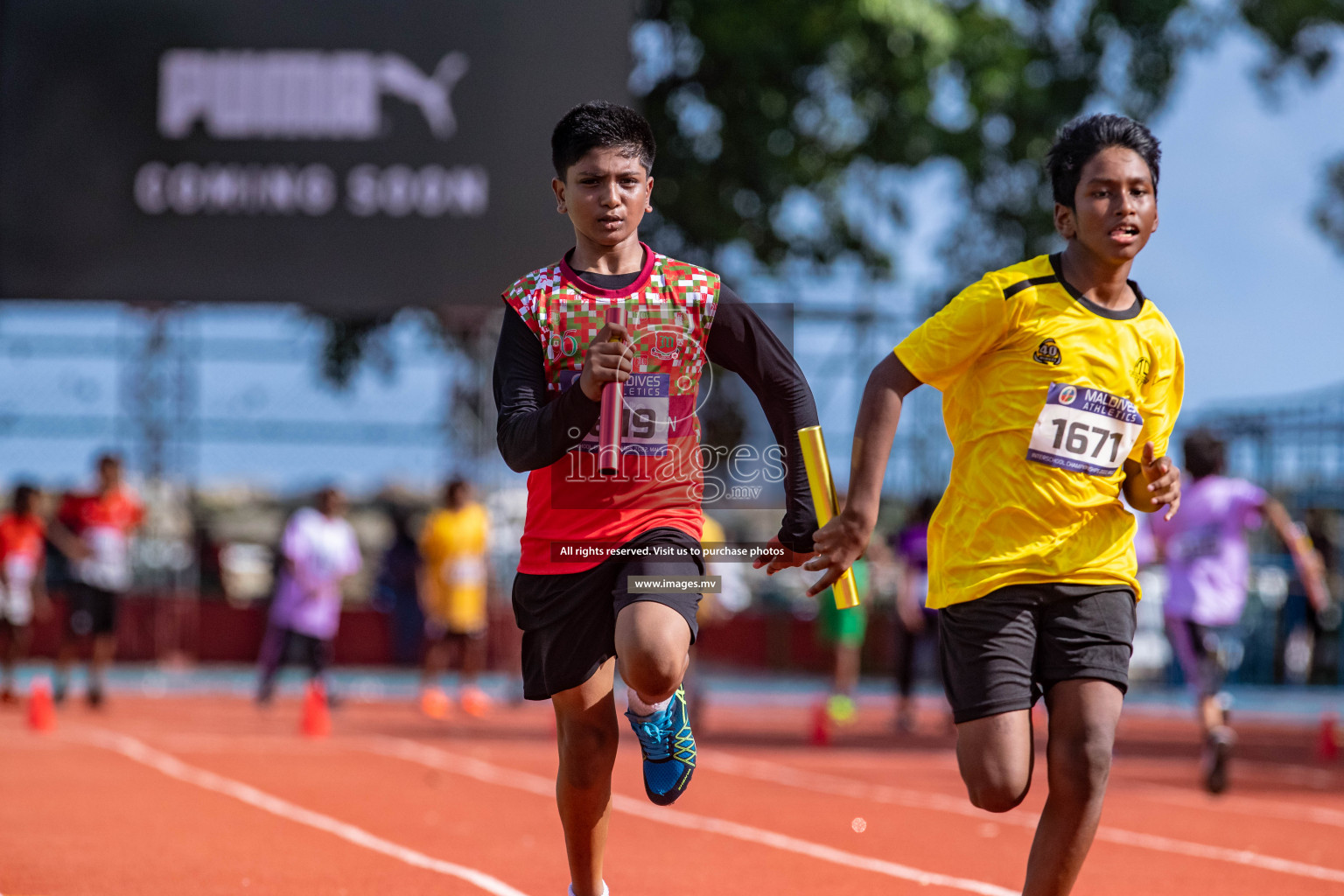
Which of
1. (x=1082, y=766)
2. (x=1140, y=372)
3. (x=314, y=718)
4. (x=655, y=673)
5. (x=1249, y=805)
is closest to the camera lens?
(x=655, y=673)

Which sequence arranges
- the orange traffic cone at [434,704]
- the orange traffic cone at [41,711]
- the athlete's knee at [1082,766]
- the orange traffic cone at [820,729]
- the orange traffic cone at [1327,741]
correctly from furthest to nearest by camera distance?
the orange traffic cone at [434,704], the orange traffic cone at [820,729], the orange traffic cone at [1327,741], the orange traffic cone at [41,711], the athlete's knee at [1082,766]

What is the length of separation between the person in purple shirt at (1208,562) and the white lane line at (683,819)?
10.6 feet

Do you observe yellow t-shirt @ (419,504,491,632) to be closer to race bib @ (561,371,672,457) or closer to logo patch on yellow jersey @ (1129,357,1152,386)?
race bib @ (561,371,672,457)

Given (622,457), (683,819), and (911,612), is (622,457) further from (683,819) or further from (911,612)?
(911,612)

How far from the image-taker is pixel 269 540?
26.8 m

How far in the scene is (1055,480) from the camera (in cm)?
438

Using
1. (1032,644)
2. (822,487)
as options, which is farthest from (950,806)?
(822,487)

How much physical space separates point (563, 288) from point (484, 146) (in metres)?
10.4

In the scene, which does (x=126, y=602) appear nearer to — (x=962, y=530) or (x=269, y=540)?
(x=269, y=540)

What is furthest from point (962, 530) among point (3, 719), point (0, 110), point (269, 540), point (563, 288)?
point (269, 540)

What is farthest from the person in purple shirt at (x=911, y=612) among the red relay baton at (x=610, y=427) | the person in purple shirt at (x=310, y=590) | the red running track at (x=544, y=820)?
the red relay baton at (x=610, y=427)

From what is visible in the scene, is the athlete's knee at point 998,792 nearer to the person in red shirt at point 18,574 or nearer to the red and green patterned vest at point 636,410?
the red and green patterned vest at point 636,410

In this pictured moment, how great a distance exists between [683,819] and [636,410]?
4806mm

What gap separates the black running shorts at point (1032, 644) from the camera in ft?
14.1
